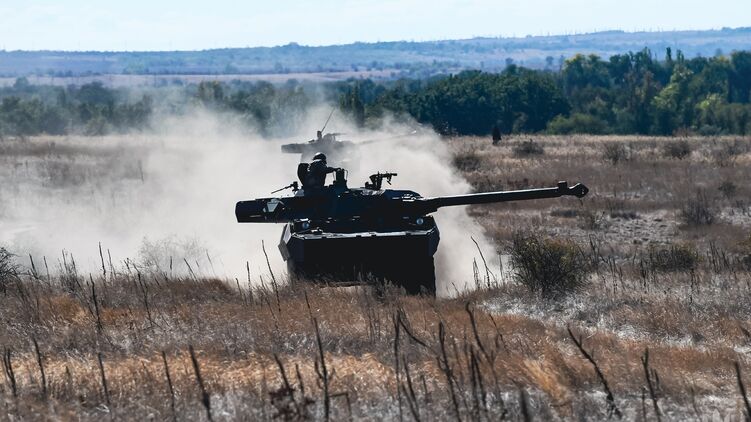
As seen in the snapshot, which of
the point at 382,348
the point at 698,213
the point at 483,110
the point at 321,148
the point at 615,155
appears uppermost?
the point at 382,348

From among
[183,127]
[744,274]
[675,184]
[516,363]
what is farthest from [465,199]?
[183,127]

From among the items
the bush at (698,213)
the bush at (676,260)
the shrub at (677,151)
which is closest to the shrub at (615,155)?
the shrub at (677,151)

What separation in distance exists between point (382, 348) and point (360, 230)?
6.05 m

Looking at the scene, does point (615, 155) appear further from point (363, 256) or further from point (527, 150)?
point (363, 256)

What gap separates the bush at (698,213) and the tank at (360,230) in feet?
35.2

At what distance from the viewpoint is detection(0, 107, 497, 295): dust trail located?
74.2ft

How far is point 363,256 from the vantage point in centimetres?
1605

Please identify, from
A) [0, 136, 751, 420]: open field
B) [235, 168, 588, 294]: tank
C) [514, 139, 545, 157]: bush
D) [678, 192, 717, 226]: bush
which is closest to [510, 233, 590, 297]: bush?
[0, 136, 751, 420]: open field

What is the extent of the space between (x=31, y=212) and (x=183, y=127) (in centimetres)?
2635

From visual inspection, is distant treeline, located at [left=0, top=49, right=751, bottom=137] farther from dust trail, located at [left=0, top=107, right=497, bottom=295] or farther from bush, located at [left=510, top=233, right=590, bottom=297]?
bush, located at [left=510, top=233, right=590, bottom=297]

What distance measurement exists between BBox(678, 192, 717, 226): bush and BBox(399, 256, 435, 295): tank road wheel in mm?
12805

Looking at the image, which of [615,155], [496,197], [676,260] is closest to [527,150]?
[615,155]

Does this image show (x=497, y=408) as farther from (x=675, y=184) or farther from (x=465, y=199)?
(x=675, y=184)

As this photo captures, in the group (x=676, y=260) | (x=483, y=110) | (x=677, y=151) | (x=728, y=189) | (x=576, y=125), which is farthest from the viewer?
(x=483, y=110)
